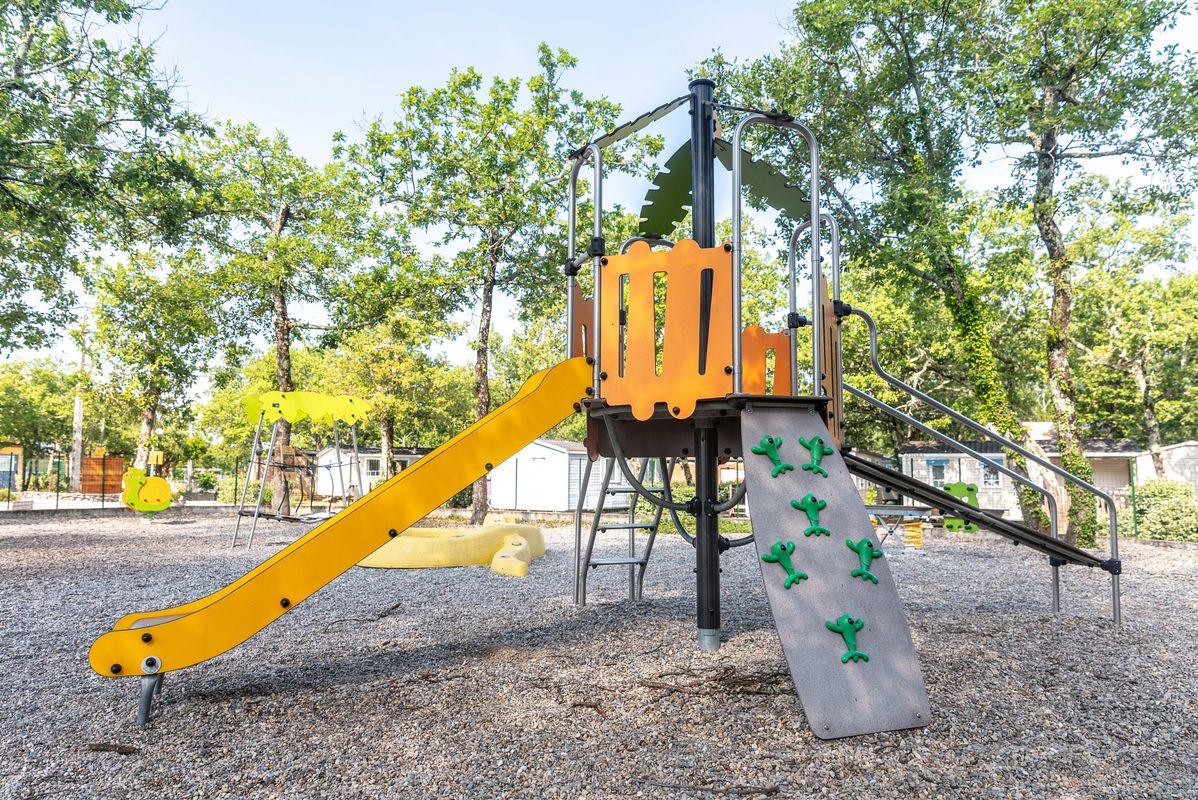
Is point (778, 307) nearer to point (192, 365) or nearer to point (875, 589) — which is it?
point (192, 365)

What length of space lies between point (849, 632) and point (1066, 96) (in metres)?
14.0

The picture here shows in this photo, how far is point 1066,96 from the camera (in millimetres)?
13305

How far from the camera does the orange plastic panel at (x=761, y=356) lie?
17.3 ft

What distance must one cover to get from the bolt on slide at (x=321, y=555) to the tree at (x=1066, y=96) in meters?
12.0

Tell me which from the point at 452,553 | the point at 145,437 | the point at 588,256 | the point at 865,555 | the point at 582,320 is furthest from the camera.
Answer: the point at 145,437

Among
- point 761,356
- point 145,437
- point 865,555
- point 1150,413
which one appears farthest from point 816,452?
point 1150,413

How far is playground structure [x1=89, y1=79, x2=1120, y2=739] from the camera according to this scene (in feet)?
11.1

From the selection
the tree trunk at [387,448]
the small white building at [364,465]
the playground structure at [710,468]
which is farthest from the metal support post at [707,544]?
the tree trunk at [387,448]

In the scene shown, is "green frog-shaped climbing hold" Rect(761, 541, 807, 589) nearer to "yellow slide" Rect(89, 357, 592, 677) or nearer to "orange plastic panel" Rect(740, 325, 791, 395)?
"yellow slide" Rect(89, 357, 592, 677)

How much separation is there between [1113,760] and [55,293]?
2014 cm

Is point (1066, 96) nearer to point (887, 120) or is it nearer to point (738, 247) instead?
point (887, 120)

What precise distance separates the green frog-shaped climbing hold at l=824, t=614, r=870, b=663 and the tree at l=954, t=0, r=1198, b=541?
40.7 ft

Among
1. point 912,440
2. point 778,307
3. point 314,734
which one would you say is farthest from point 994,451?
point 314,734

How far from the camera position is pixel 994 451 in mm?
29109
